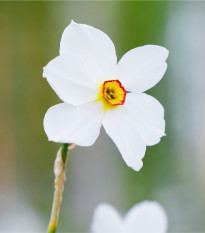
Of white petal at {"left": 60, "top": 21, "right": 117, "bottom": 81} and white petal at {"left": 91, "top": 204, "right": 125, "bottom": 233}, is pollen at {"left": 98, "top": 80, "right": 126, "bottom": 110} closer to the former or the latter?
Result: white petal at {"left": 60, "top": 21, "right": 117, "bottom": 81}

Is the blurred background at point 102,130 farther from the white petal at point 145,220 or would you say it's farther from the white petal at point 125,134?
the white petal at point 125,134

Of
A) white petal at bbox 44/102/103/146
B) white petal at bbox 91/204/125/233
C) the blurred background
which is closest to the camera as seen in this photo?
white petal at bbox 44/102/103/146

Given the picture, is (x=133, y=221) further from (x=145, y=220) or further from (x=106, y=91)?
(x=106, y=91)

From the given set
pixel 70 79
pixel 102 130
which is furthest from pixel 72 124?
pixel 102 130

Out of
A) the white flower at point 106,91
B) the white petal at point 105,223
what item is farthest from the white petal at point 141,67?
the white petal at point 105,223

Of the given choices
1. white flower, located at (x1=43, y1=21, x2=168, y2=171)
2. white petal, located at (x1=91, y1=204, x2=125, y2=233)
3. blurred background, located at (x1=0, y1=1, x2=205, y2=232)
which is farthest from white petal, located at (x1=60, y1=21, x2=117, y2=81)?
blurred background, located at (x1=0, y1=1, x2=205, y2=232)

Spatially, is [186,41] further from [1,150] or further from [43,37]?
[1,150]
